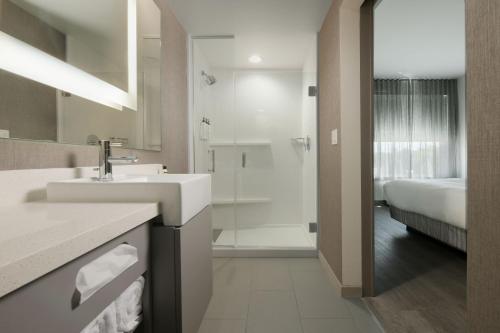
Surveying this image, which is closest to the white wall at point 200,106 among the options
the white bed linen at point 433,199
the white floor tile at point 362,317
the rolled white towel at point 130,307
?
the white floor tile at point 362,317

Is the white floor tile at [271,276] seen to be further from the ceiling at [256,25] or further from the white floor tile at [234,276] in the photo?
the ceiling at [256,25]

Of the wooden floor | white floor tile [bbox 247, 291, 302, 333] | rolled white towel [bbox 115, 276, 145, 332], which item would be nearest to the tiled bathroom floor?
white floor tile [bbox 247, 291, 302, 333]

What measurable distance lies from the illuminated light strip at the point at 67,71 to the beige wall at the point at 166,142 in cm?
24

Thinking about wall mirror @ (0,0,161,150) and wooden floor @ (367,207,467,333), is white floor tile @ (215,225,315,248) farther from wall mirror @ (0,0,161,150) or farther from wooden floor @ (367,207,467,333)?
wall mirror @ (0,0,161,150)

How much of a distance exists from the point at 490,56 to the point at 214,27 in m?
2.28

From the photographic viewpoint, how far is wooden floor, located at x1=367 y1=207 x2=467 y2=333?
1.52 m

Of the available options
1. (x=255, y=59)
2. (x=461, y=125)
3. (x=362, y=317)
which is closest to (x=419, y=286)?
(x=362, y=317)

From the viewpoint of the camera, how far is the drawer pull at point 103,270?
0.54 m

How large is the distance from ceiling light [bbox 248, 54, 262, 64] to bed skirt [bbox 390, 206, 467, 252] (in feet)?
8.23

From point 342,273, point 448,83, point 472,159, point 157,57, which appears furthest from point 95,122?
point 448,83

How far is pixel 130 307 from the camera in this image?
0.81 meters

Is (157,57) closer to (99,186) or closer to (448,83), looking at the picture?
(99,186)

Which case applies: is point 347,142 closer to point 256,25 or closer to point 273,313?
point 273,313

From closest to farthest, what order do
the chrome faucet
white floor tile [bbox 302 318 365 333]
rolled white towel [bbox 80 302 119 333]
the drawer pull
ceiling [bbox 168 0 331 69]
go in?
the drawer pull < rolled white towel [bbox 80 302 119 333] < the chrome faucet < white floor tile [bbox 302 318 365 333] < ceiling [bbox 168 0 331 69]
